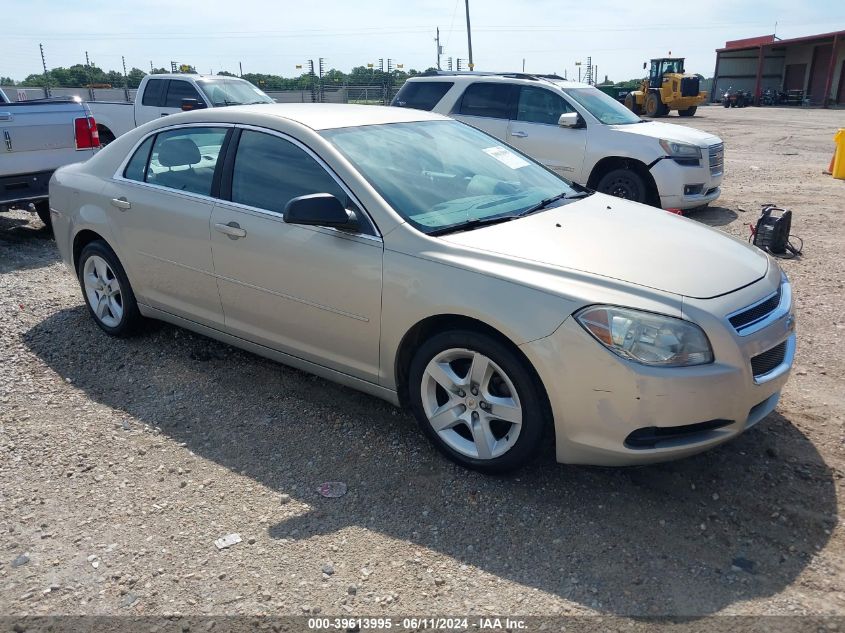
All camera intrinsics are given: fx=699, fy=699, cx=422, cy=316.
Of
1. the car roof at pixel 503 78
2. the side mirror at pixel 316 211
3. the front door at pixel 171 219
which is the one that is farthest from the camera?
→ the car roof at pixel 503 78

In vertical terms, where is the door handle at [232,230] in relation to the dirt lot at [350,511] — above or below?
above

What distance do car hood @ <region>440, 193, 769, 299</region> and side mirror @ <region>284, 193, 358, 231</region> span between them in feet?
1.78

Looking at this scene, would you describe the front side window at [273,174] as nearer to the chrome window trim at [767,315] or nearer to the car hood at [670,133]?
the chrome window trim at [767,315]

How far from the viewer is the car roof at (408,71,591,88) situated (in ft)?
31.7

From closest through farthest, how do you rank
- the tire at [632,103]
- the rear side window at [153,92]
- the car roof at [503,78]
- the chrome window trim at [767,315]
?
the chrome window trim at [767,315] → the car roof at [503,78] → the rear side window at [153,92] → the tire at [632,103]

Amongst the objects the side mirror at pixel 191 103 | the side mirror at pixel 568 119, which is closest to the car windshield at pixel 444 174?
the side mirror at pixel 568 119

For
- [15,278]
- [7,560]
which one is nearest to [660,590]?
[7,560]

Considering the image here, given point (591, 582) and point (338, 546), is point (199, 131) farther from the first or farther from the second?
A: point (591, 582)

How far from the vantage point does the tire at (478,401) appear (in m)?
3.12

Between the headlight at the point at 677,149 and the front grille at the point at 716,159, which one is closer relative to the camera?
the headlight at the point at 677,149

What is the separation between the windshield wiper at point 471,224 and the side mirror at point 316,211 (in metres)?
0.46

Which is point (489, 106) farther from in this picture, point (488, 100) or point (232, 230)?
point (232, 230)

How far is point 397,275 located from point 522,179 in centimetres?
133

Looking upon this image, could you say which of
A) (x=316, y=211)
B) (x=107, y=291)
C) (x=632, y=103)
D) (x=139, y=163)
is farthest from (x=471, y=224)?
(x=632, y=103)
